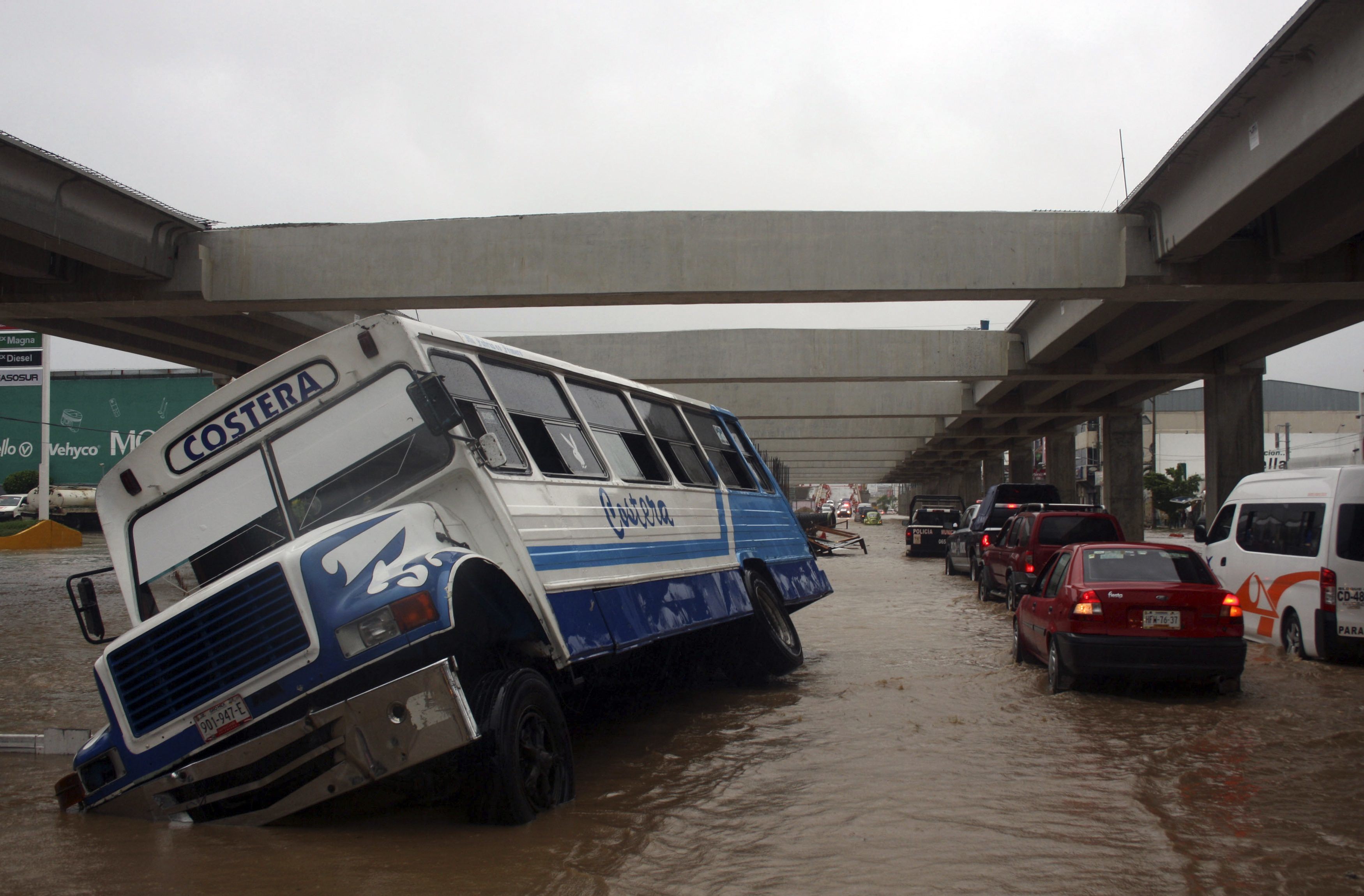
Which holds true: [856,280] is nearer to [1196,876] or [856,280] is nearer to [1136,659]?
[1136,659]

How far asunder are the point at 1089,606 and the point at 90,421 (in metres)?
61.4

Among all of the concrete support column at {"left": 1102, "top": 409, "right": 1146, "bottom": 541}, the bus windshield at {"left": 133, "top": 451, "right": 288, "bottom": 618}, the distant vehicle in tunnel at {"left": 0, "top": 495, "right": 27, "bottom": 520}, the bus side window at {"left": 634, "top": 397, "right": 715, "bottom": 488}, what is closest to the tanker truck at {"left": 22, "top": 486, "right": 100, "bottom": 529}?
the distant vehicle in tunnel at {"left": 0, "top": 495, "right": 27, "bottom": 520}

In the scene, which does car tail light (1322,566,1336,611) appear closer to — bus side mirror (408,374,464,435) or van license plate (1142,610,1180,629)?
van license plate (1142,610,1180,629)

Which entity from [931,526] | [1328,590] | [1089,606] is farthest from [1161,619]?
[931,526]

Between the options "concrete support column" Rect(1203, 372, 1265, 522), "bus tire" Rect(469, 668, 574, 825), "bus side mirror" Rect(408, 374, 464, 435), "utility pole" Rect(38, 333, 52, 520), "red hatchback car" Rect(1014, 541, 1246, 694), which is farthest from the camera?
"utility pole" Rect(38, 333, 52, 520)

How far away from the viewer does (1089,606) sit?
918 cm

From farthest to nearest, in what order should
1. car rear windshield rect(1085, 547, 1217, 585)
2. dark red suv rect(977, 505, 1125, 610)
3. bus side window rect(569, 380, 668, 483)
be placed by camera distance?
dark red suv rect(977, 505, 1125, 610)
car rear windshield rect(1085, 547, 1217, 585)
bus side window rect(569, 380, 668, 483)

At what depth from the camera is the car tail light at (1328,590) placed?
10.8 m

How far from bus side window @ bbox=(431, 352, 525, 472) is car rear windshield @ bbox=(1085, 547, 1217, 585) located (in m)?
5.62

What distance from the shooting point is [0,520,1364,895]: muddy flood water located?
4.64m

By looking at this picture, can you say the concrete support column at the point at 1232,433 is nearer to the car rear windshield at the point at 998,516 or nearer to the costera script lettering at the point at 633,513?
the car rear windshield at the point at 998,516

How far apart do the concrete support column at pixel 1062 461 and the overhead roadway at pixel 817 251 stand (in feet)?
72.9

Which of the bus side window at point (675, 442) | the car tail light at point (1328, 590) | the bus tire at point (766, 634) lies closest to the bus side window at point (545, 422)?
the bus side window at point (675, 442)

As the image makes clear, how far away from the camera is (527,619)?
5613 millimetres
